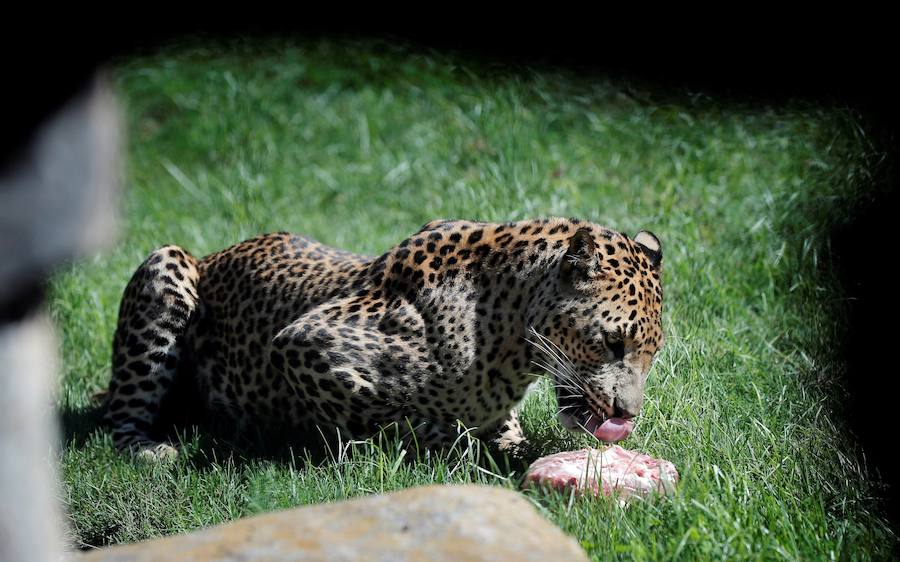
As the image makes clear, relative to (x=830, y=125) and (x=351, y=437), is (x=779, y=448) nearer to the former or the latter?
(x=351, y=437)

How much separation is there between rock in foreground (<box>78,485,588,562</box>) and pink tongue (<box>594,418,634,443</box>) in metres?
1.85

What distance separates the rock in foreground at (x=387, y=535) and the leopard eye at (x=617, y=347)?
1913 millimetres

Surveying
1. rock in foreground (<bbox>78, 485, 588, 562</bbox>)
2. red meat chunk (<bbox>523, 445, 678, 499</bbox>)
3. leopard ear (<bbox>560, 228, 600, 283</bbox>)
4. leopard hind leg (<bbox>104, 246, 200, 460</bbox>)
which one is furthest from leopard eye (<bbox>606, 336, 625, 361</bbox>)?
leopard hind leg (<bbox>104, 246, 200, 460</bbox>)

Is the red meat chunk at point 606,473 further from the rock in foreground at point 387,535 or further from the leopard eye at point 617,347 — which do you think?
the rock in foreground at point 387,535

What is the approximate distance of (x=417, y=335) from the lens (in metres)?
5.59

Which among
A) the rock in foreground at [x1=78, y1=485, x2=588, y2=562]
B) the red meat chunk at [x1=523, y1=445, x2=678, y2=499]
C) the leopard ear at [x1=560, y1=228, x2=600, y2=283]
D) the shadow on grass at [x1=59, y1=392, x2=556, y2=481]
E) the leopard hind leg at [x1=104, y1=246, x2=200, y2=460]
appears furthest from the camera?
the leopard hind leg at [x1=104, y1=246, x2=200, y2=460]

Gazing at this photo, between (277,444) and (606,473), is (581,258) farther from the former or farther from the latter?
(277,444)

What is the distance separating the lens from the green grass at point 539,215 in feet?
15.9

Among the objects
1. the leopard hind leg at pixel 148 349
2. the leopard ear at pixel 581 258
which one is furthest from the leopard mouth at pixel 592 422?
the leopard hind leg at pixel 148 349

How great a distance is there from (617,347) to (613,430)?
15.5 inches

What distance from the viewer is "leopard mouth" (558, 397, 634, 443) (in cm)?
523

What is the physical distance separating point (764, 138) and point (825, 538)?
220 inches

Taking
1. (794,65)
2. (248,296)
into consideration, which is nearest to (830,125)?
(794,65)

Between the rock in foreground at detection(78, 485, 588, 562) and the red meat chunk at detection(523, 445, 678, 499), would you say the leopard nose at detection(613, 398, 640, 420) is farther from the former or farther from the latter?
the rock in foreground at detection(78, 485, 588, 562)
